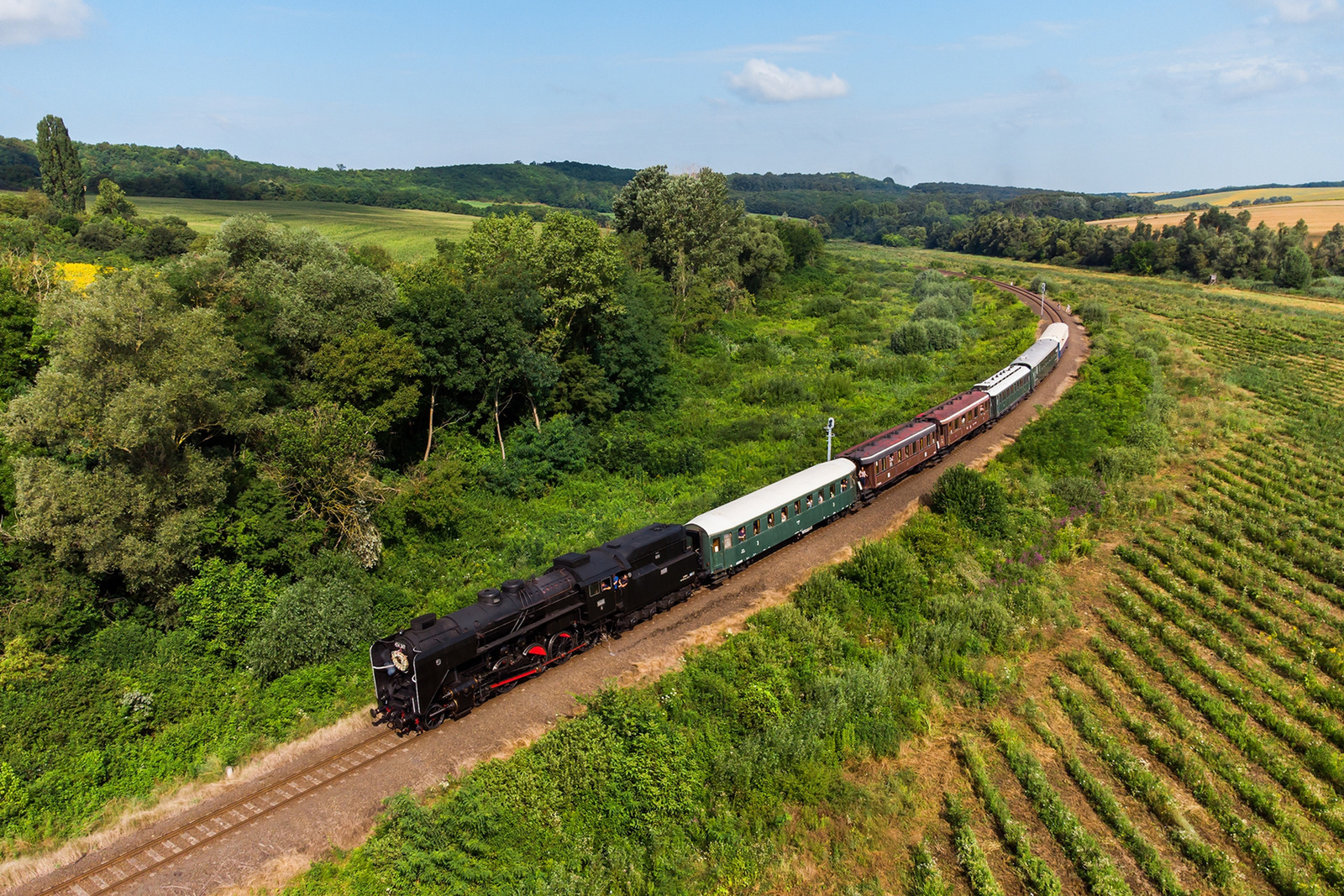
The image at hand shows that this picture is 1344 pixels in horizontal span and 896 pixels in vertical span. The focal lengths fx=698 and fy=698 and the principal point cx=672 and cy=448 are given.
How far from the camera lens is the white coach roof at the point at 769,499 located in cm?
2556

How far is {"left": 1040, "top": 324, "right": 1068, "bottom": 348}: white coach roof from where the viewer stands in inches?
2402

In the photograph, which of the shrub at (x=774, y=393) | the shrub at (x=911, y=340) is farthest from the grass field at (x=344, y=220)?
the shrub at (x=911, y=340)

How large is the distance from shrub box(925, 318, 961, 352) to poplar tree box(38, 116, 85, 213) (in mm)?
80644

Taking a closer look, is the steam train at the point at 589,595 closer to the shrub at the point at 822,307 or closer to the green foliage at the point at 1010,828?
the green foliage at the point at 1010,828

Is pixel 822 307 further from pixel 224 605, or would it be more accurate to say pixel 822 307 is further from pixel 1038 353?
pixel 224 605

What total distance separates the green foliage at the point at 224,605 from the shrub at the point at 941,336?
58816 mm

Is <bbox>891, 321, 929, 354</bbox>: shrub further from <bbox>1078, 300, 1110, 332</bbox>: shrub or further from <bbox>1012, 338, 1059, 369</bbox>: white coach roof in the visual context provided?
<bbox>1078, 300, 1110, 332</bbox>: shrub

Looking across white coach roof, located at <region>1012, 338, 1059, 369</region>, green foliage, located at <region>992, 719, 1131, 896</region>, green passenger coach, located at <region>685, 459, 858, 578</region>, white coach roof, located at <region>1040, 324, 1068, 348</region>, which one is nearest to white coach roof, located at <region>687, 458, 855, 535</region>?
green passenger coach, located at <region>685, 459, 858, 578</region>

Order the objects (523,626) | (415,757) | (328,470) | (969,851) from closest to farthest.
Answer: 1. (969,851)
2. (415,757)
3. (523,626)
4. (328,470)

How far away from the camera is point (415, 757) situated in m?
18.1

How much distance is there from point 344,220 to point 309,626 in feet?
258

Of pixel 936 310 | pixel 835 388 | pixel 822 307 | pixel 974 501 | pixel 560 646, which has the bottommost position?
pixel 560 646

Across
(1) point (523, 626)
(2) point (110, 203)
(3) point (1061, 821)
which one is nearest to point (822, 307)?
(1) point (523, 626)

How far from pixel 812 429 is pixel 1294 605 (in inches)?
908
